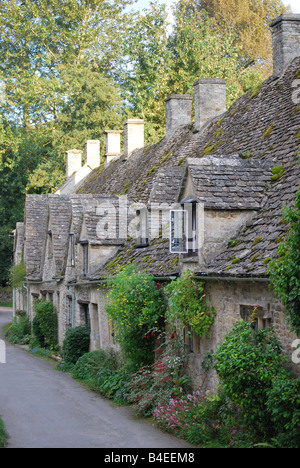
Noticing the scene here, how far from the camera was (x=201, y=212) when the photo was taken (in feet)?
45.8

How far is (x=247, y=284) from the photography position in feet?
39.8

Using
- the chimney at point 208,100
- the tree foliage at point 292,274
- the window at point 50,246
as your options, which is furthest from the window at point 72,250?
the tree foliage at point 292,274

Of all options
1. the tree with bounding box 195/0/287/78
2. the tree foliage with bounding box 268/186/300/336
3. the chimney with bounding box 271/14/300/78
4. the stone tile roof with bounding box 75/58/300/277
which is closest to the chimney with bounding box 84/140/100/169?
the tree with bounding box 195/0/287/78

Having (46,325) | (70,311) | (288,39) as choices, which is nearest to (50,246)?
(46,325)

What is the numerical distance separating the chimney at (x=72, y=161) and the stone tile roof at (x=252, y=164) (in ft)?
63.3

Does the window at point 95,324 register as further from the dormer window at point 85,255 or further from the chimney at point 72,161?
the chimney at point 72,161

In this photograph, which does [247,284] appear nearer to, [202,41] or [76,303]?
[76,303]

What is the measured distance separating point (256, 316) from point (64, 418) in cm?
537

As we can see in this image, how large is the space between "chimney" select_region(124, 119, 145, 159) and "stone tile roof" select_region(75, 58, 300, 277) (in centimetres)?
614

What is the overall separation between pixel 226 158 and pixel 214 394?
5.34m

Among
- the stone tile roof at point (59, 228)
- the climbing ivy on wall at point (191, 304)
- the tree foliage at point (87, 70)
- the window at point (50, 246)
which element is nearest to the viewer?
the climbing ivy on wall at point (191, 304)

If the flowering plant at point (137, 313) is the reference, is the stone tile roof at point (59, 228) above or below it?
above

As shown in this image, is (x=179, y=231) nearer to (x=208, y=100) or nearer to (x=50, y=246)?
(x=208, y=100)

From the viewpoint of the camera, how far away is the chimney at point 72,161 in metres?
43.9
